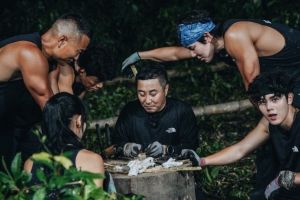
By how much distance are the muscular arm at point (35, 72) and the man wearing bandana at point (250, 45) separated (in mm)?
1437

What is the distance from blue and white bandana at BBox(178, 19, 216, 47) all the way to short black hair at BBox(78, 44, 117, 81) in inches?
27.1

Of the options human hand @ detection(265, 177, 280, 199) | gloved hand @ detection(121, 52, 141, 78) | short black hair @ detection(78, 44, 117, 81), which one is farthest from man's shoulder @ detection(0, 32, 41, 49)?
human hand @ detection(265, 177, 280, 199)

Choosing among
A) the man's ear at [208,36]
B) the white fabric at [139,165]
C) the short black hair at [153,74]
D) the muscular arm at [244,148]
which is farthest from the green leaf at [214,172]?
the white fabric at [139,165]

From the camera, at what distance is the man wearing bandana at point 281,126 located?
6.19m

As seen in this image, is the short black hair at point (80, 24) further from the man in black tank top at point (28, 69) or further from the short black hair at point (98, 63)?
the short black hair at point (98, 63)

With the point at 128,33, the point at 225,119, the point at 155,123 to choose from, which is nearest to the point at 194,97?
the point at 225,119

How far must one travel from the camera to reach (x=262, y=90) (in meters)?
6.21

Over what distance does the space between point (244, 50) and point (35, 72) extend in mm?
1711

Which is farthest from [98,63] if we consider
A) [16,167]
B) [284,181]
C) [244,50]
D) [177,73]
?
[177,73]

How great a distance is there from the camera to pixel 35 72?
6.29 metres

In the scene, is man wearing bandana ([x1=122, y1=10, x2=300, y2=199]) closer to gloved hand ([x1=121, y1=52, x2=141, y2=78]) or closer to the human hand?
the human hand

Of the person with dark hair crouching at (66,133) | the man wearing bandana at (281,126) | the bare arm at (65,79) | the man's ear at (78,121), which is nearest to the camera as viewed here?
the person with dark hair crouching at (66,133)

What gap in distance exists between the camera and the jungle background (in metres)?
10.5

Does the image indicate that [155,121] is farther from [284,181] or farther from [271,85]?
[284,181]
